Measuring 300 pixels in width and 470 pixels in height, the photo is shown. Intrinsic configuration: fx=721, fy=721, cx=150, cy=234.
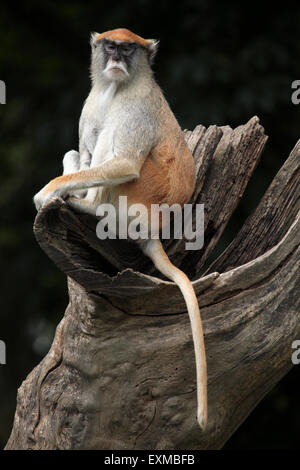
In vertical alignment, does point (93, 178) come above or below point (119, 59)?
below

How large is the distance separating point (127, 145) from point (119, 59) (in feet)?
1.56

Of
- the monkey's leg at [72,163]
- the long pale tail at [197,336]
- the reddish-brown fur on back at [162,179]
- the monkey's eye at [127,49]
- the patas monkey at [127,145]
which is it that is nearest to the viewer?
the long pale tail at [197,336]

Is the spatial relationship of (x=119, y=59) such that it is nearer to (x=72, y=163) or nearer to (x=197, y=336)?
(x=72, y=163)

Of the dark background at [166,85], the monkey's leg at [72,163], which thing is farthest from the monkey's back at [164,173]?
the dark background at [166,85]

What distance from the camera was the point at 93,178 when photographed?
3.44 m

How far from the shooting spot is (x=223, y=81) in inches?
215

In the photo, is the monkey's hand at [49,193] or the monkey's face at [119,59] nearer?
the monkey's hand at [49,193]

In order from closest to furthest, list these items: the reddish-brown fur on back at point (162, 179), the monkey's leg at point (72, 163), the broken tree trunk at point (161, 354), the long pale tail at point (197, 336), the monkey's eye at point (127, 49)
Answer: the long pale tail at point (197, 336)
the broken tree trunk at point (161, 354)
the reddish-brown fur on back at point (162, 179)
the monkey's eye at point (127, 49)
the monkey's leg at point (72, 163)

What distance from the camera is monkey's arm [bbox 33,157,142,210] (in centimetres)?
338

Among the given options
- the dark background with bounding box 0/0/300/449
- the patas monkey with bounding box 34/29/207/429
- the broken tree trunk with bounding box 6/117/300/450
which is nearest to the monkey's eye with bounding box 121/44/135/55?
the patas monkey with bounding box 34/29/207/429

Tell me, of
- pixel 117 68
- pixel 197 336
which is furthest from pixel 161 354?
pixel 117 68

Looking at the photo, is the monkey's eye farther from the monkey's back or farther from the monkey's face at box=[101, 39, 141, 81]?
the monkey's back

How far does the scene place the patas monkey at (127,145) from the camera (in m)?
3.48

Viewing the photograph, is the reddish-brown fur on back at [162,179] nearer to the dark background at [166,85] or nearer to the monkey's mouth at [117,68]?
the monkey's mouth at [117,68]
